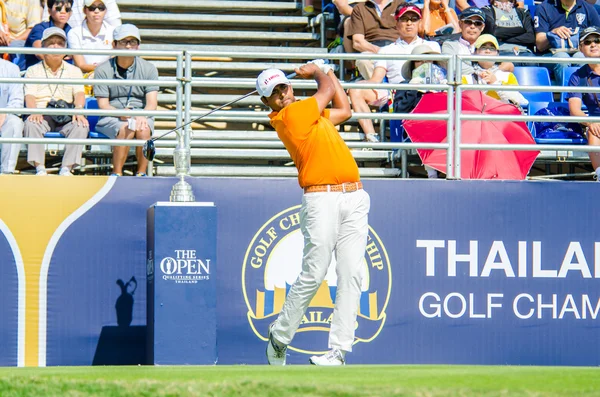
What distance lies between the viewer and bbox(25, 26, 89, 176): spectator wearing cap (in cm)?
984

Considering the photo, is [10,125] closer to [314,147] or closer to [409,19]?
[314,147]

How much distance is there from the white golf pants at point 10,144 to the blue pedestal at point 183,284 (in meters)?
1.44

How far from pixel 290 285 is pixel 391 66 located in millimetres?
2937

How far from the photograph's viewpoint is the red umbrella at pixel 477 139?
10.2 m

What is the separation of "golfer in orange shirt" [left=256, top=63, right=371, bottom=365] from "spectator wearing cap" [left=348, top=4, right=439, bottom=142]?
8.49 ft

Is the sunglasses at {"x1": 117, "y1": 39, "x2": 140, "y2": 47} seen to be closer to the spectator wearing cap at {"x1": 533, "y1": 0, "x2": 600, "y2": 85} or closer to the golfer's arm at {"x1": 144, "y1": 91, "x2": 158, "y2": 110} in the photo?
the golfer's arm at {"x1": 144, "y1": 91, "x2": 158, "y2": 110}

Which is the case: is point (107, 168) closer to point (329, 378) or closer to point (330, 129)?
point (330, 129)

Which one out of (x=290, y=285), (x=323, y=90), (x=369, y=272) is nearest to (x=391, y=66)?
(x=369, y=272)

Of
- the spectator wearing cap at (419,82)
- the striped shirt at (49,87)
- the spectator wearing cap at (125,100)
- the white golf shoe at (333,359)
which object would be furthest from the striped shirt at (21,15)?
the white golf shoe at (333,359)

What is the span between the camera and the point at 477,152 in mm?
10281

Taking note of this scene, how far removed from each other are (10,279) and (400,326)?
130 inches

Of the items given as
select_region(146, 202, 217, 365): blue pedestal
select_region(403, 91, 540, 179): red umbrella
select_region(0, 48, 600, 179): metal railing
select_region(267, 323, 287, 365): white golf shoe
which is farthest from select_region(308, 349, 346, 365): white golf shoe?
select_region(403, 91, 540, 179): red umbrella

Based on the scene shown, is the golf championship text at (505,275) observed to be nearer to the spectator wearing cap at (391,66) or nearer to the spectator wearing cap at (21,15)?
the spectator wearing cap at (391,66)

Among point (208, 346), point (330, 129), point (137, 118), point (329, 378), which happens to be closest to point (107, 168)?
point (137, 118)
